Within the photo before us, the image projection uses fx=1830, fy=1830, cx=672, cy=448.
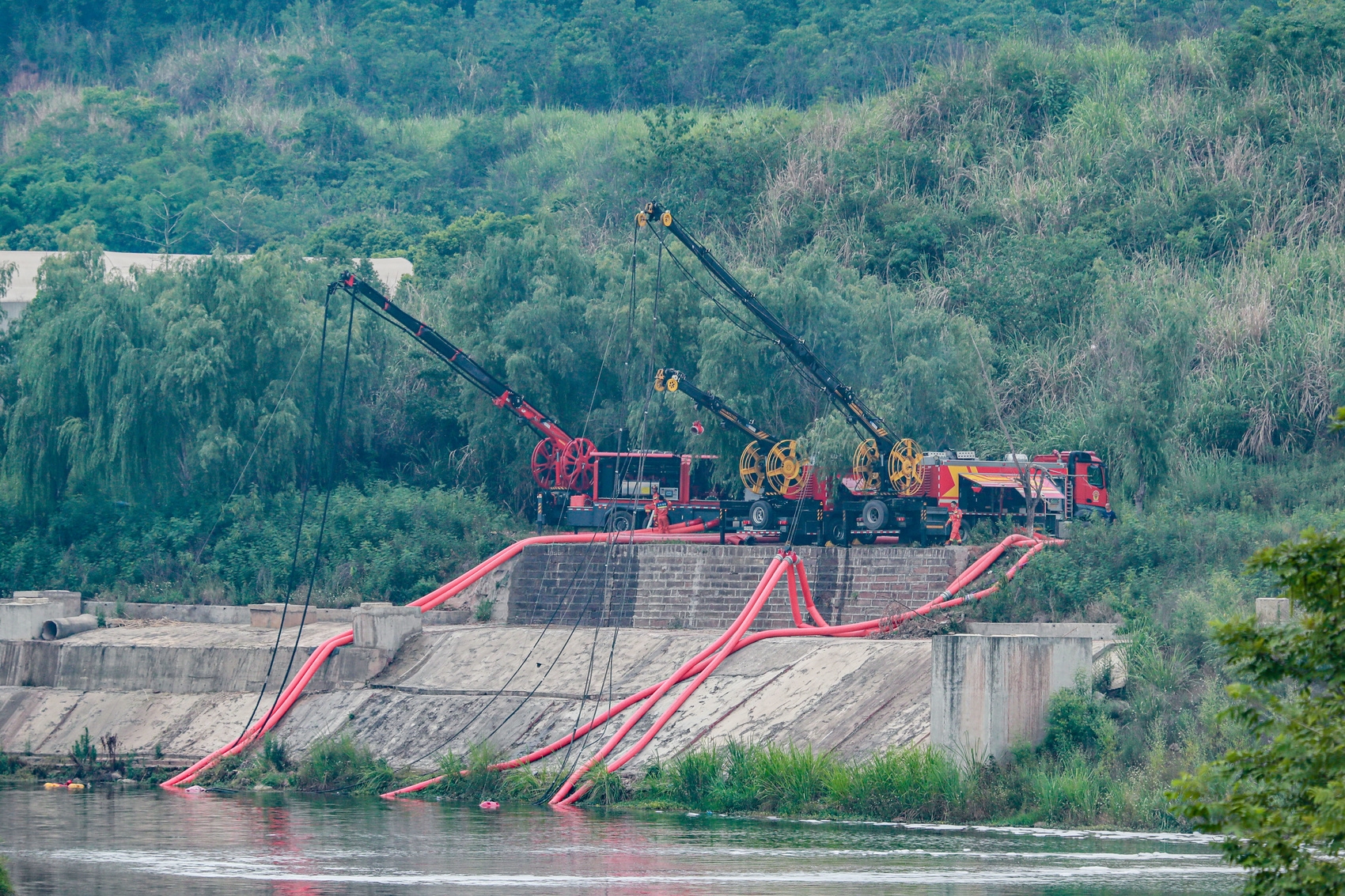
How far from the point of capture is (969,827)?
2564 centimetres

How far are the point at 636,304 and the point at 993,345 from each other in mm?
9728

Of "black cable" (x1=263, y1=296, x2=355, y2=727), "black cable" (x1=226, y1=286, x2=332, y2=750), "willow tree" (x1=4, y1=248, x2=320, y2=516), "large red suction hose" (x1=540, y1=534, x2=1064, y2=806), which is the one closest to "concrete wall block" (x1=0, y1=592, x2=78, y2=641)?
"black cable" (x1=226, y1=286, x2=332, y2=750)

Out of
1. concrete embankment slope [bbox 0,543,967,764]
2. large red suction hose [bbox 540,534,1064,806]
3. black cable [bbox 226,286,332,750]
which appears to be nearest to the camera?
large red suction hose [bbox 540,534,1064,806]

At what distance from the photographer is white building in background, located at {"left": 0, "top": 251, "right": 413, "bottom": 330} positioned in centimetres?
5647

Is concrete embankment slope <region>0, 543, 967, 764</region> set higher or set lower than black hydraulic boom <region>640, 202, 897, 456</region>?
lower

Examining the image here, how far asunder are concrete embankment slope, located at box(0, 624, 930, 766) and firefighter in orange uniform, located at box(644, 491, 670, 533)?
4.87m

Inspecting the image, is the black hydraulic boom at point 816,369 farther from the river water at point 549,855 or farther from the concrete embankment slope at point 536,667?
the river water at point 549,855

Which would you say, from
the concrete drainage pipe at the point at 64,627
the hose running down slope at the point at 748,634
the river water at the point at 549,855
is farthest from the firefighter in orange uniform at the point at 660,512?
the river water at the point at 549,855

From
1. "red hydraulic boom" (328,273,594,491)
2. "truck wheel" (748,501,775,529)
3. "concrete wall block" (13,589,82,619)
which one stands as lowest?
"concrete wall block" (13,589,82,619)

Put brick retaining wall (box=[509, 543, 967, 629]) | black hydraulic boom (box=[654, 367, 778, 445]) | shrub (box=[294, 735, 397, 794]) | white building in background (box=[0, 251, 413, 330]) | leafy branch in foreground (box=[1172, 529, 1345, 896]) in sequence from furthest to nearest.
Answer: white building in background (box=[0, 251, 413, 330])
black hydraulic boom (box=[654, 367, 778, 445])
brick retaining wall (box=[509, 543, 967, 629])
shrub (box=[294, 735, 397, 794])
leafy branch in foreground (box=[1172, 529, 1345, 896])

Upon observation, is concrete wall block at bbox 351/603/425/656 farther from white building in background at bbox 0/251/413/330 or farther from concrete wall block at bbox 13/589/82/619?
white building in background at bbox 0/251/413/330

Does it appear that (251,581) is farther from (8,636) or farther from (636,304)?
(636,304)

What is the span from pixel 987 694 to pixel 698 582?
1175 cm

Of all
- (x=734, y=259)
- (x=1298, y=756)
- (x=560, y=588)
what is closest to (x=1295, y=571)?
(x=1298, y=756)
